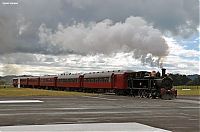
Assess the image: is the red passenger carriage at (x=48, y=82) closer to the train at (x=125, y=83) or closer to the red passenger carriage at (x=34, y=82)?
the red passenger carriage at (x=34, y=82)

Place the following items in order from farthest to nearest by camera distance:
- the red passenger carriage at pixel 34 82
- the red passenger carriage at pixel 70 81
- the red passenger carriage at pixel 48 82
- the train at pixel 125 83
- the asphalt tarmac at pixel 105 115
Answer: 1. the red passenger carriage at pixel 34 82
2. the red passenger carriage at pixel 48 82
3. the red passenger carriage at pixel 70 81
4. the train at pixel 125 83
5. the asphalt tarmac at pixel 105 115

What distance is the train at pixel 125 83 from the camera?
44812 mm

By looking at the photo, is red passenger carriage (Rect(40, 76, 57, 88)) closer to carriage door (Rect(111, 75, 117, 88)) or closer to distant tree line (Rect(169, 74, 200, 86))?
carriage door (Rect(111, 75, 117, 88))

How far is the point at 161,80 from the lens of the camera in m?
44.7

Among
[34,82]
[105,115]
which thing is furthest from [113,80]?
[34,82]

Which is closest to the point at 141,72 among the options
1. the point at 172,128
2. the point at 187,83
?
the point at 172,128

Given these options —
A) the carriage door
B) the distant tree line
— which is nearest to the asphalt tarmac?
the carriage door

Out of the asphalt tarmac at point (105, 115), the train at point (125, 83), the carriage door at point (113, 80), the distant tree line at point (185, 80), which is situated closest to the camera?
the asphalt tarmac at point (105, 115)

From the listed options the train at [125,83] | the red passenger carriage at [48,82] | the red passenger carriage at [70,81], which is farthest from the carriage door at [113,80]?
the red passenger carriage at [48,82]

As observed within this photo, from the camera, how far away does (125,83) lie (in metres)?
51.3

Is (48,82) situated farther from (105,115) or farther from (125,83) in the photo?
(105,115)

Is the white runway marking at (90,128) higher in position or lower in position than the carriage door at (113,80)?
lower

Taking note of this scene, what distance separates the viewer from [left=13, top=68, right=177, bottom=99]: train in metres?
44.8

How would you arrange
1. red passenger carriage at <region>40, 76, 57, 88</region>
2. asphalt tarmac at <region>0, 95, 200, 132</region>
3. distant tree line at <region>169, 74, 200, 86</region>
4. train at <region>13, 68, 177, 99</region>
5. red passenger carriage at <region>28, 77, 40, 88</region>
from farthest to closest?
distant tree line at <region>169, 74, 200, 86</region> < red passenger carriage at <region>28, 77, 40, 88</region> < red passenger carriage at <region>40, 76, 57, 88</region> < train at <region>13, 68, 177, 99</region> < asphalt tarmac at <region>0, 95, 200, 132</region>
